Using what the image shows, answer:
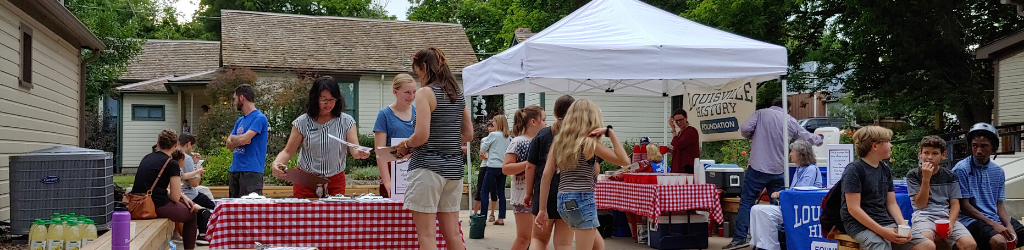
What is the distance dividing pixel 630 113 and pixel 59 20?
1391 centimetres

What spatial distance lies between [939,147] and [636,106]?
16.0m

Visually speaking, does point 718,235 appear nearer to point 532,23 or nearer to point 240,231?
point 240,231

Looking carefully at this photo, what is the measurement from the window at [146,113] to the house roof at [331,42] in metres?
4.17

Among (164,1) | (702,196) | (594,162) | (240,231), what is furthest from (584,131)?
(164,1)

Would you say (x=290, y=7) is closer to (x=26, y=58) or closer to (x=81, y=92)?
(x=81, y=92)

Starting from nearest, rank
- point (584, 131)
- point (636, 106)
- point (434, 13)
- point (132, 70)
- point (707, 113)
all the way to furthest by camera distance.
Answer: point (584, 131) < point (707, 113) < point (636, 106) < point (132, 70) < point (434, 13)

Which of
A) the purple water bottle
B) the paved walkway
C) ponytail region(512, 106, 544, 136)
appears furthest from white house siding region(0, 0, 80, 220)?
ponytail region(512, 106, 544, 136)

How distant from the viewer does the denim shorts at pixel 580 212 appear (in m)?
5.32

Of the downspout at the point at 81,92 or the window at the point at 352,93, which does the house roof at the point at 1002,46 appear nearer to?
the window at the point at 352,93

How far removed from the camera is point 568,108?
5664mm

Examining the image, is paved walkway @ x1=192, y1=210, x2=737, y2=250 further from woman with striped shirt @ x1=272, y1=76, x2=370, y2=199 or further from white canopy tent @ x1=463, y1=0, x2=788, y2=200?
A: woman with striped shirt @ x1=272, y1=76, x2=370, y2=199

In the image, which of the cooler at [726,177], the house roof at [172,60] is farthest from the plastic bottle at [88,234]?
the house roof at [172,60]

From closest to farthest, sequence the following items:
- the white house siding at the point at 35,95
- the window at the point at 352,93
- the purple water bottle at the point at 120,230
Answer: the purple water bottle at the point at 120,230
the white house siding at the point at 35,95
the window at the point at 352,93

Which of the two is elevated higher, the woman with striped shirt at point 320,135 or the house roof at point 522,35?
the house roof at point 522,35
